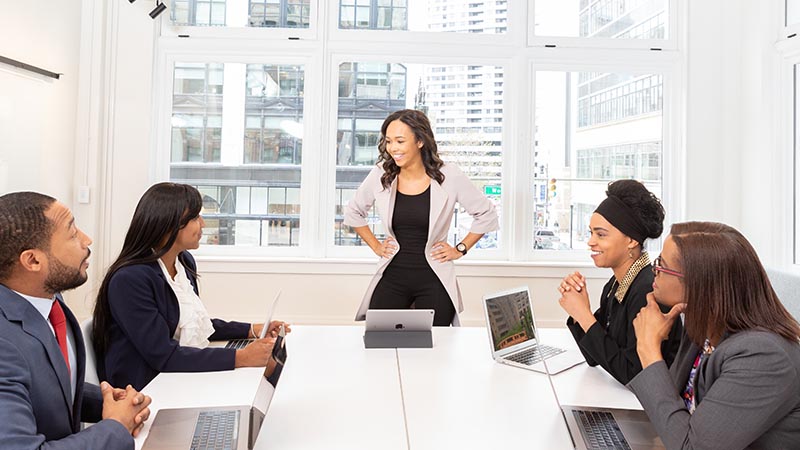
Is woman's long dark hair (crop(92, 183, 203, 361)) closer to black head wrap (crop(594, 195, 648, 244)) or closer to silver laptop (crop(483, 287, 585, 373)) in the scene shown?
silver laptop (crop(483, 287, 585, 373))

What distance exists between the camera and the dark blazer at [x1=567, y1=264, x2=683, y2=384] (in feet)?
5.62

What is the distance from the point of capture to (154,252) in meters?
1.91

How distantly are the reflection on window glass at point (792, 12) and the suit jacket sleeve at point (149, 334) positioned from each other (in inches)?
143

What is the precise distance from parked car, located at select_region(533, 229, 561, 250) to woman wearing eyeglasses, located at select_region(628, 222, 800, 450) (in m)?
2.52

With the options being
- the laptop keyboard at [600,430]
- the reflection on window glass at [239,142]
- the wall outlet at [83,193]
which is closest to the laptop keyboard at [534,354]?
the laptop keyboard at [600,430]

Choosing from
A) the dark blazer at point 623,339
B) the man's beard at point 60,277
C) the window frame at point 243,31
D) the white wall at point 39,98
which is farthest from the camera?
the window frame at point 243,31

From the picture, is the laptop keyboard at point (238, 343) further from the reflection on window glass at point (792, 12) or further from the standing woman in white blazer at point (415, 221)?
the reflection on window glass at point (792, 12)

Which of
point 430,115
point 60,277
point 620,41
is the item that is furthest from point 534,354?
point 620,41

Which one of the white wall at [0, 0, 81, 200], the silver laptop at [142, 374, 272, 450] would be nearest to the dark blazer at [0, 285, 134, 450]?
the silver laptop at [142, 374, 272, 450]

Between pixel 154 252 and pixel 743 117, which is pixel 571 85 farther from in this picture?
pixel 154 252

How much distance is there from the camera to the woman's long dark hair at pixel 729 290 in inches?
48.2

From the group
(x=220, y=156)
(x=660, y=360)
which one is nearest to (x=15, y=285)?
(x=660, y=360)

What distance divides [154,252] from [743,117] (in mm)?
3618

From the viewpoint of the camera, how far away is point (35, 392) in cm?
112
